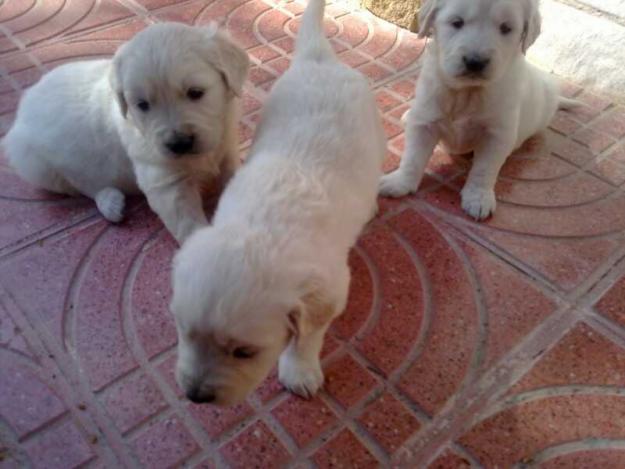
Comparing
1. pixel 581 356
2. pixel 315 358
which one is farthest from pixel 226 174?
pixel 581 356

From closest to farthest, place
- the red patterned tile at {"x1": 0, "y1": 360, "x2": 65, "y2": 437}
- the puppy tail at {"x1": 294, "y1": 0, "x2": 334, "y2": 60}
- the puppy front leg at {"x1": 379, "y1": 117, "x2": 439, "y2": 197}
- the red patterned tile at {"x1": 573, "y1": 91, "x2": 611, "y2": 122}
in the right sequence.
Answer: the red patterned tile at {"x1": 0, "y1": 360, "x2": 65, "y2": 437} → the puppy tail at {"x1": 294, "y1": 0, "x2": 334, "y2": 60} → the puppy front leg at {"x1": 379, "y1": 117, "x2": 439, "y2": 197} → the red patterned tile at {"x1": 573, "y1": 91, "x2": 611, "y2": 122}

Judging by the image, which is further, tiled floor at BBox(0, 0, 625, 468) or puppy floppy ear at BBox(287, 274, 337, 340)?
tiled floor at BBox(0, 0, 625, 468)

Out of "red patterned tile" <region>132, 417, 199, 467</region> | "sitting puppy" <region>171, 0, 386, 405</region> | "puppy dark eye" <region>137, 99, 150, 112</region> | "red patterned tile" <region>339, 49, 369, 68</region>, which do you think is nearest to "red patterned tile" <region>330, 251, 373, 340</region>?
"sitting puppy" <region>171, 0, 386, 405</region>

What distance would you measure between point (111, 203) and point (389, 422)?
165 cm

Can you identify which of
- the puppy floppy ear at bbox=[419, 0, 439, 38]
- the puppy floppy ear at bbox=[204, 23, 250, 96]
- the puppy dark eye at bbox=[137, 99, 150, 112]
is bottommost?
the puppy dark eye at bbox=[137, 99, 150, 112]

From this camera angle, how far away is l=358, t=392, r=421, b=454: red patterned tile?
1.97 m

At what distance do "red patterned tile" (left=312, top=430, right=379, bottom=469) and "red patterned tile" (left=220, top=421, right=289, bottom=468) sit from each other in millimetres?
123

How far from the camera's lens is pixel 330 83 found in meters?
2.39

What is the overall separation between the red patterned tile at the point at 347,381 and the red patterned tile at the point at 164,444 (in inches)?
20.5

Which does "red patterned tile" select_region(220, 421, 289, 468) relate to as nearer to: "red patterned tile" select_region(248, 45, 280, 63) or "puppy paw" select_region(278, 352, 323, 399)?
"puppy paw" select_region(278, 352, 323, 399)

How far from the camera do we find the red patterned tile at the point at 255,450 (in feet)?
6.26

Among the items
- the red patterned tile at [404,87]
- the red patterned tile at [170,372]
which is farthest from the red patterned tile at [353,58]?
the red patterned tile at [170,372]

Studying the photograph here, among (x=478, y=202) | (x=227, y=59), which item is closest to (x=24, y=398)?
(x=227, y=59)

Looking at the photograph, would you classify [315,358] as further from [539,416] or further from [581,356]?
[581,356]
